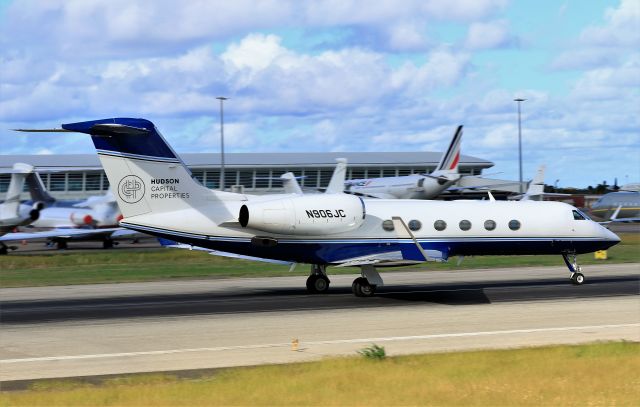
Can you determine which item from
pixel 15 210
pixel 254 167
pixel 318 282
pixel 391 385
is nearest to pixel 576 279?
pixel 318 282

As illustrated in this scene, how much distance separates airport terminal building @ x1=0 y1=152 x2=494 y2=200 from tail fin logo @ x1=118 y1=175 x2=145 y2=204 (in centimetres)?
6903

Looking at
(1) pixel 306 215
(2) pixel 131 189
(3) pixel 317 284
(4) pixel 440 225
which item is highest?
(2) pixel 131 189

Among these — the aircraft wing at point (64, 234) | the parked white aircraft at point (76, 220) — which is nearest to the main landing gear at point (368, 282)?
the aircraft wing at point (64, 234)

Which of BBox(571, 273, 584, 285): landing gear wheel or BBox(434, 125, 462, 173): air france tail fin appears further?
BBox(434, 125, 462, 173): air france tail fin

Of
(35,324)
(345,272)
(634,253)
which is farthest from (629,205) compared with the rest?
(35,324)

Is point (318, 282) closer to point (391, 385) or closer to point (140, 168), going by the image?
point (140, 168)

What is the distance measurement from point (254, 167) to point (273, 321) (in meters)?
80.2

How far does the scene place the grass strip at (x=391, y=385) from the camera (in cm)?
1105

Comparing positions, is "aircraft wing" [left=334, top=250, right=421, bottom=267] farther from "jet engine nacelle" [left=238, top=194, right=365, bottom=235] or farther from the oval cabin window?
the oval cabin window

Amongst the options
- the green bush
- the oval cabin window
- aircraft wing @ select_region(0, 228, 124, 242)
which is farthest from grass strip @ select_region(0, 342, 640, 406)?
aircraft wing @ select_region(0, 228, 124, 242)

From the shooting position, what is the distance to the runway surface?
15734 millimetres

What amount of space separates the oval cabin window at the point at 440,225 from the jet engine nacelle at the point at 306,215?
2.35 m

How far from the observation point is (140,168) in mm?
23375

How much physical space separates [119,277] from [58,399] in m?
23.0
